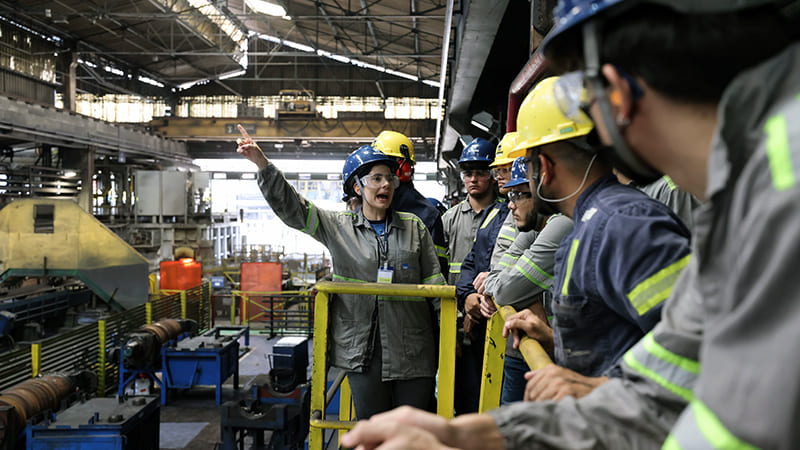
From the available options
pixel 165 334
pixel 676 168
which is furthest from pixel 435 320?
pixel 165 334

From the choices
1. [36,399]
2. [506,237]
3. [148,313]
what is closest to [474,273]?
[506,237]

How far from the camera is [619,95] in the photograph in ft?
3.03

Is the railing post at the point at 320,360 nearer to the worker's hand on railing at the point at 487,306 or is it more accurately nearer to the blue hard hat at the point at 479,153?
the worker's hand on railing at the point at 487,306

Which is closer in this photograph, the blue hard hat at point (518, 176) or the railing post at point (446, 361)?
the railing post at point (446, 361)

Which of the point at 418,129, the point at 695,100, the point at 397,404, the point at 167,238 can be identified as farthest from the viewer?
the point at 418,129

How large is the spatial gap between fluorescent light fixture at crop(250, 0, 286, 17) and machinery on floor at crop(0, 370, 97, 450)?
39.9 ft

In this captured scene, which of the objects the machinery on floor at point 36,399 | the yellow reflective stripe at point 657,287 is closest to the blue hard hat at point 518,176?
the yellow reflective stripe at point 657,287

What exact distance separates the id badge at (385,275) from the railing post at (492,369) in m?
0.84

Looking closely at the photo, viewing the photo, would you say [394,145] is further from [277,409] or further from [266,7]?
[266,7]

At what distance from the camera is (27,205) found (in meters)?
9.68

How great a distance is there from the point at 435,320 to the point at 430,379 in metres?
0.40

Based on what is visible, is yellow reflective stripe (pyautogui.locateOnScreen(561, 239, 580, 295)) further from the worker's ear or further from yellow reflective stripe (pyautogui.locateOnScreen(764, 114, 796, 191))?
yellow reflective stripe (pyautogui.locateOnScreen(764, 114, 796, 191))

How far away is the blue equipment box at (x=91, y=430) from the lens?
18.4 ft

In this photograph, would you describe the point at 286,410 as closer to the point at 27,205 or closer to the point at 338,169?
the point at 27,205
